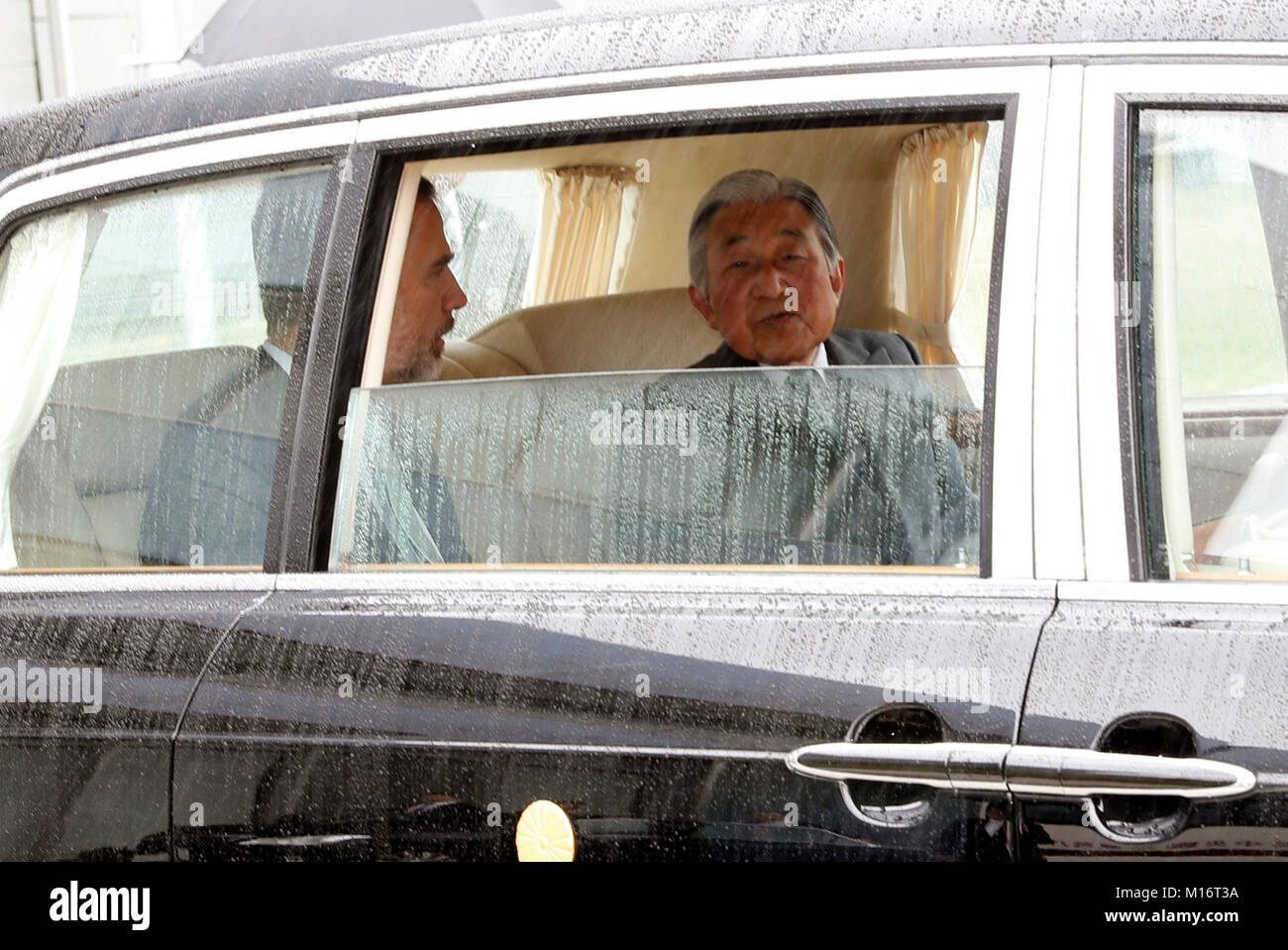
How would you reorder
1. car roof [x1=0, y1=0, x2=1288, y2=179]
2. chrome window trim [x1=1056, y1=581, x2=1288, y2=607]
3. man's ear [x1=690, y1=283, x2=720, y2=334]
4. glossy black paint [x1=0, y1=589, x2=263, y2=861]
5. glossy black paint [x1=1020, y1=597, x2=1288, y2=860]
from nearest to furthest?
glossy black paint [x1=1020, y1=597, x2=1288, y2=860] < chrome window trim [x1=1056, y1=581, x2=1288, y2=607] < car roof [x1=0, y1=0, x2=1288, y2=179] < glossy black paint [x1=0, y1=589, x2=263, y2=861] < man's ear [x1=690, y1=283, x2=720, y2=334]

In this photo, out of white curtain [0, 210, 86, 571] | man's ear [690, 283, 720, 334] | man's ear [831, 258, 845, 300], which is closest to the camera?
white curtain [0, 210, 86, 571]

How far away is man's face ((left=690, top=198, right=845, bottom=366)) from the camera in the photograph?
266 centimetres

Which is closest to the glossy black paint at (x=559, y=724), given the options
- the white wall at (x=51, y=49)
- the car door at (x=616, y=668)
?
the car door at (x=616, y=668)

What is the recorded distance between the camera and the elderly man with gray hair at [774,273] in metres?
2.61

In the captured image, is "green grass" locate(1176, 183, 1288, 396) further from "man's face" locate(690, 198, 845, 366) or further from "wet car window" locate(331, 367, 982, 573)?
"man's face" locate(690, 198, 845, 366)

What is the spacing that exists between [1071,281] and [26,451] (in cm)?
159

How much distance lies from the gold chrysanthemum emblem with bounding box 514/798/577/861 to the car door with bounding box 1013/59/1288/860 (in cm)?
54

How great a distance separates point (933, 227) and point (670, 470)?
139 centimetres

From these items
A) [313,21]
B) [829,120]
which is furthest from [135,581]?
[313,21]

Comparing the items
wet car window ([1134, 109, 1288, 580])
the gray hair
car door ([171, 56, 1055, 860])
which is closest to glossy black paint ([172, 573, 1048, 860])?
car door ([171, 56, 1055, 860])

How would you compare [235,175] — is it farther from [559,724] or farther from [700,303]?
[700,303]

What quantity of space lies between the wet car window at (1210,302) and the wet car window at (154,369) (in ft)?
3.65
